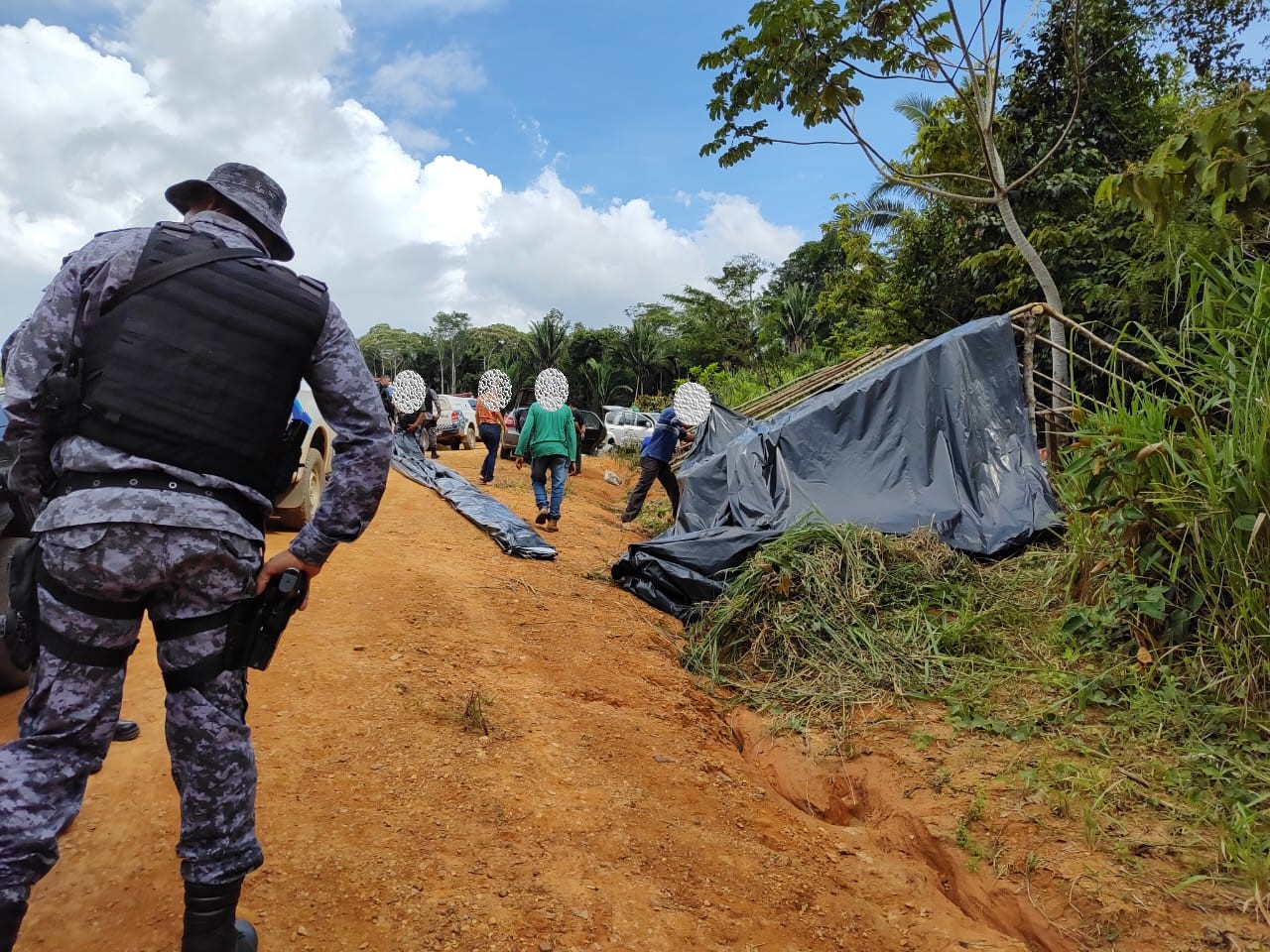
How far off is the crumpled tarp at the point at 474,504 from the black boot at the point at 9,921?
321cm

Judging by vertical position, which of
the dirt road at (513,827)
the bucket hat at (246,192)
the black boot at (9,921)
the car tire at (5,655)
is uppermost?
the bucket hat at (246,192)

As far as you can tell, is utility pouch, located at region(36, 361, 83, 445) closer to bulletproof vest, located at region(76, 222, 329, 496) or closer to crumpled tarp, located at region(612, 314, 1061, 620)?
bulletproof vest, located at region(76, 222, 329, 496)

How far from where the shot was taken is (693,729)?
339cm

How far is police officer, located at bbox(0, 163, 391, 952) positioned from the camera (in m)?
1.49

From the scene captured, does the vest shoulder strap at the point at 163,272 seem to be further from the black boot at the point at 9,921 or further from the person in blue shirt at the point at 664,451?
the person in blue shirt at the point at 664,451

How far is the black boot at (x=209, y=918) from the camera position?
152 cm

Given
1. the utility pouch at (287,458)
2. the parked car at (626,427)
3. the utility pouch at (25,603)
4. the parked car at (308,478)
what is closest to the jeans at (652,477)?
the parked car at (308,478)

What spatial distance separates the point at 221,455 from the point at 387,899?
1147 millimetres

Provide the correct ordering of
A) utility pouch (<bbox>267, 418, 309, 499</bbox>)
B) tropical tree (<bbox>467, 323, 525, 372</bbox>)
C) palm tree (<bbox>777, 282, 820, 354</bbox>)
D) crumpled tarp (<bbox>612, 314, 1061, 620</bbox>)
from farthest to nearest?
tropical tree (<bbox>467, 323, 525, 372</bbox>) → palm tree (<bbox>777, 282, 820, 354</bbox>) → crumpled tarp (<bbox>612, 314, 1061, 620</bbox>) → utility pouch (<bbox>267, 418, 309, 499</bbox>)

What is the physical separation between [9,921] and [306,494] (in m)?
4.96

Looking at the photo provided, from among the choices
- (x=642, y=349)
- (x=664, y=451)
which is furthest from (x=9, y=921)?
(x=642, y=349)

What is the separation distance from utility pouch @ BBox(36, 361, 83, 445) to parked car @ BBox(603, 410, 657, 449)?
17.1m

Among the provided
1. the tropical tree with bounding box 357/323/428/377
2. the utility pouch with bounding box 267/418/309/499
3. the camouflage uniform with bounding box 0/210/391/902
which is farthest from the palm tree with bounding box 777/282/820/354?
the tropical tree with bounding box 357/323/428/377

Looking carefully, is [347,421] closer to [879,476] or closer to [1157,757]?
[1157,757]
